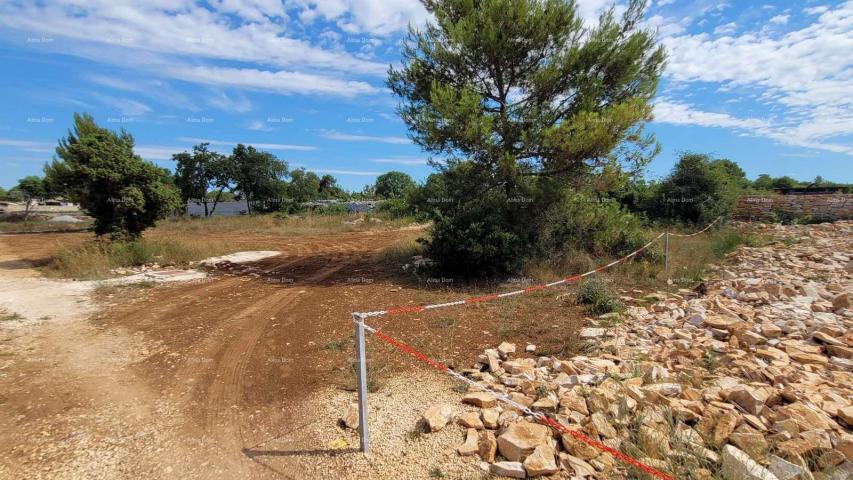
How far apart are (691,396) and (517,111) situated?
7934 mm

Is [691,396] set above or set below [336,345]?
above

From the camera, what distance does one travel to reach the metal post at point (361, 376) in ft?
8.76

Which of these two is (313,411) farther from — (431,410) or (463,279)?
(463,279)

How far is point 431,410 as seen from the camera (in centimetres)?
324

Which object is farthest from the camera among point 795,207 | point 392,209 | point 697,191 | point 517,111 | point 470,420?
point 392,209

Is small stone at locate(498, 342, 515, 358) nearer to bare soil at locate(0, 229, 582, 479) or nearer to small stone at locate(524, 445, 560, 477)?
bare soil at locate(0, 229, 582, 479)

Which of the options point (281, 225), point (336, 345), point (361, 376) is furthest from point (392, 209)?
point (361, 376)

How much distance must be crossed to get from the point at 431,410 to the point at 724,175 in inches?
741

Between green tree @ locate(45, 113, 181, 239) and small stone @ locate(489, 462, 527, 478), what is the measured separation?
1261 centimetres

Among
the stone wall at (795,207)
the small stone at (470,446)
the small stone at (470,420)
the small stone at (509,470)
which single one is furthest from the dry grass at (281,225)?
the small stone at (509,470)

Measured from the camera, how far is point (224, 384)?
13.4 ft

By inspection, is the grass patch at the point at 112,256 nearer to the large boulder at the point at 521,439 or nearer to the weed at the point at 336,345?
the weed at the point at 336,345

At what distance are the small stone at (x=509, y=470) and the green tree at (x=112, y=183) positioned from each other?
1261cm

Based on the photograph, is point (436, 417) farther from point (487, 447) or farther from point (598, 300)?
point (598, 300)
